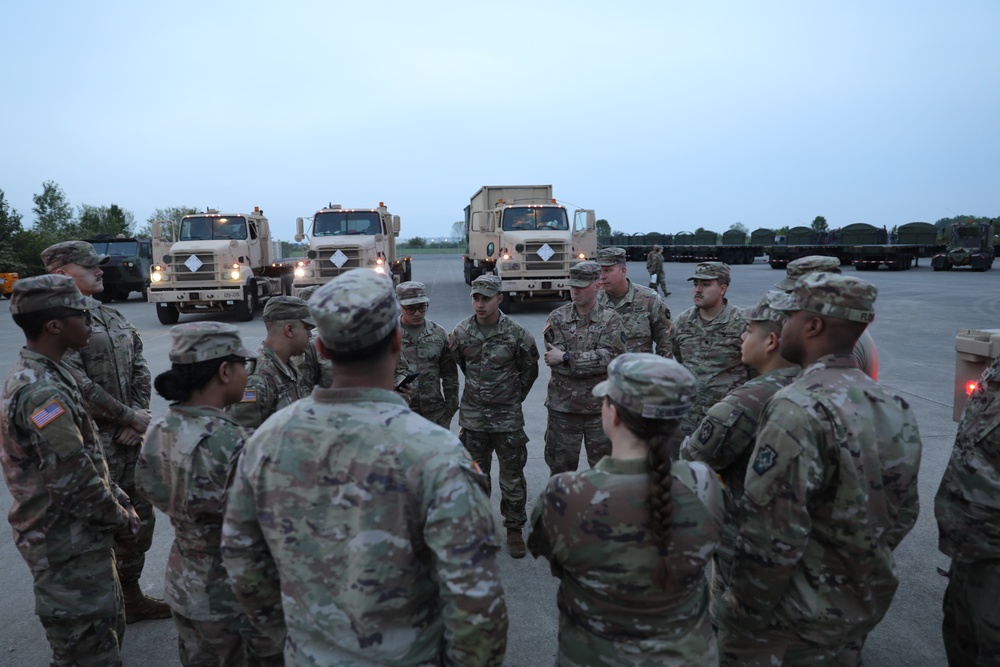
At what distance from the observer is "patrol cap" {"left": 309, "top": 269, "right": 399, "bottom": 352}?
147 centimetres

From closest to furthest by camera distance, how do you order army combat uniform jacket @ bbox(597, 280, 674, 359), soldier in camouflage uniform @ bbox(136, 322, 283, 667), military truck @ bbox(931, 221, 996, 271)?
soldier in camouflage uniform @ bbox(136, 322, 283, 667), army combat uniform jacket @ bbox(597, 280, 674, 359), military truck @ bbox(931, 221, 996, 271)

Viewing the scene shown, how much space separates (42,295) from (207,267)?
12.6m

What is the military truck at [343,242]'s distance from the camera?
49.1ft

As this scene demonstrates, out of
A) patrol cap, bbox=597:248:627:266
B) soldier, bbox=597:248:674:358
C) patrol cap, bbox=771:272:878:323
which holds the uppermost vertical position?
patrol cap, bbox=597:248:627:266

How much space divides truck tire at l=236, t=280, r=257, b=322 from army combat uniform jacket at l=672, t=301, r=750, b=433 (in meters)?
12.3

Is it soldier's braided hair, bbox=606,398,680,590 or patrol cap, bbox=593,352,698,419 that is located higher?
patrol cap, bbox=593,352,698,419

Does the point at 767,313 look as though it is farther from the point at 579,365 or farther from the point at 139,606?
the point at 139,606

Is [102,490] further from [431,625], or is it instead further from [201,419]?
[431,625]

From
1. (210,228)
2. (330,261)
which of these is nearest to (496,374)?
(330,261)

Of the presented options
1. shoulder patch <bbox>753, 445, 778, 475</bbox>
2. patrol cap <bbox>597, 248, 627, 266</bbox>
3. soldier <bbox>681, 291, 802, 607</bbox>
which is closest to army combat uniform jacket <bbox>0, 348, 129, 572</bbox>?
soldier <bbox>681, 291, 802, 607</bbox>

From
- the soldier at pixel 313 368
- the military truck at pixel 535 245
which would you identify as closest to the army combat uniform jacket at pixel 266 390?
the soldier at pixel 313 368

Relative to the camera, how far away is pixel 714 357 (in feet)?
13.4

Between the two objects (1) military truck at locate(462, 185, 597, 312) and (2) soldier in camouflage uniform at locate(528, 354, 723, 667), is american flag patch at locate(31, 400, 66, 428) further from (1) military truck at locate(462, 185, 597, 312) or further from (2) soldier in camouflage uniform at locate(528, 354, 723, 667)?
(1) military truck at locate(462, 185, 597, 312)

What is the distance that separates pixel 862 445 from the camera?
1875 millimetres
